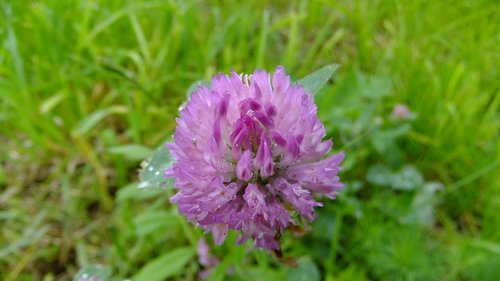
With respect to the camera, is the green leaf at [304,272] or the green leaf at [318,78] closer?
the green leaf at [318,78]

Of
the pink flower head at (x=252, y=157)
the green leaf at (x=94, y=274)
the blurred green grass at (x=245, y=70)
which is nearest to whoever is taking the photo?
the pink flower head at (x=252, y=157)

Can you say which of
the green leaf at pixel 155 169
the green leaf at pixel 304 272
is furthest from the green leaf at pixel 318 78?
the green leaf at pixel 304 272

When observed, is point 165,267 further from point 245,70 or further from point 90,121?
point 245,70

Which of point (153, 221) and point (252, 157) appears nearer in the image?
point (252, 157)

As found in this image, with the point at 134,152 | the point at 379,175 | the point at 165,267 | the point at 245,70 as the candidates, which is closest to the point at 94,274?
the point at 165,267

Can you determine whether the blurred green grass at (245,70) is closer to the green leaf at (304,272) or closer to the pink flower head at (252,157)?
the green leaf at (304,272)

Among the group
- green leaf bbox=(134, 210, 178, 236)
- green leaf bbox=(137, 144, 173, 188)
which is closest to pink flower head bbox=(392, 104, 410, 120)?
green leaf bbox=(134, 210, 178, 236)
